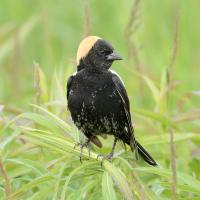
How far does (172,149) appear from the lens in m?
2.59

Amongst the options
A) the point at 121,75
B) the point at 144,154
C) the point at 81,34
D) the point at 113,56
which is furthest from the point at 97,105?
the point at 121,75

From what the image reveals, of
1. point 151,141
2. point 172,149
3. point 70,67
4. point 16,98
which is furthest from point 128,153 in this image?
point 16,98

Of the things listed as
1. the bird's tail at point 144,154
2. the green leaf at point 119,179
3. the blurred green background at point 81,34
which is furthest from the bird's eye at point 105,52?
the blurred green background at point 81,34

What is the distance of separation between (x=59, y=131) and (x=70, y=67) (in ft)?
3.67

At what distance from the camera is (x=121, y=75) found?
23.5 ft

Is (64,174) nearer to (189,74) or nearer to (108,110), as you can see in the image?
(108,110)

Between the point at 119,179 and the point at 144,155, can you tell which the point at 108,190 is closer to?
the point at 119,179

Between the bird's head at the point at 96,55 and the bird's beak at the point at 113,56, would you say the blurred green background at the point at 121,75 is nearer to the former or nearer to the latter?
the bird's head at the point at 96,55

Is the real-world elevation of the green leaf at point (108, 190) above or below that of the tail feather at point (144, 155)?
above

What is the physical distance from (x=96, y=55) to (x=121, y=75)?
117 inches

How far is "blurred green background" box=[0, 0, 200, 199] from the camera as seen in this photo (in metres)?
3.28

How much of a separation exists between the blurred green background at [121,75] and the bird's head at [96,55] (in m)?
0.06

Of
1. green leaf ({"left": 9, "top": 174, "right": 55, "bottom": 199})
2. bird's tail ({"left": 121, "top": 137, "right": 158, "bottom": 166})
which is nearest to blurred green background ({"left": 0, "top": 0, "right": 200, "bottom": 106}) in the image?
bird's tail ({"left": 121, "top": 137, "right": 158, "bottom": 166})

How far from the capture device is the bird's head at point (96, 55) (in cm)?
414
